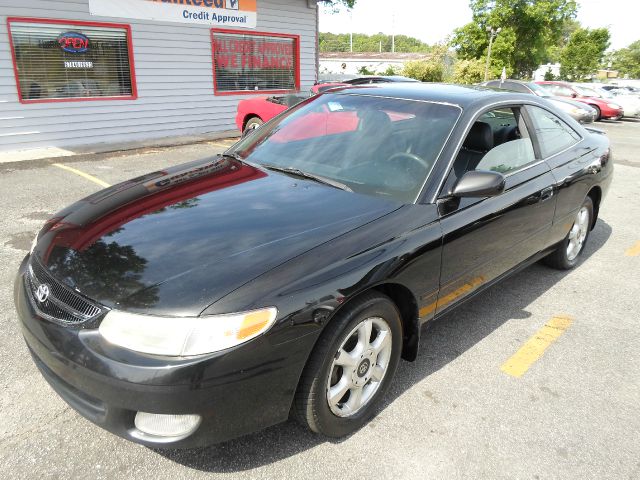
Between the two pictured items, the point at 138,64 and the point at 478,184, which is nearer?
the point at 478,184

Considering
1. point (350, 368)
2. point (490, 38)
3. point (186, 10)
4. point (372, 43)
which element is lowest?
point (350, 368)

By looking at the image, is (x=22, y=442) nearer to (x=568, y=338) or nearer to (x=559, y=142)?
(x=568, y=338)

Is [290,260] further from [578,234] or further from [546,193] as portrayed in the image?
[578,234]

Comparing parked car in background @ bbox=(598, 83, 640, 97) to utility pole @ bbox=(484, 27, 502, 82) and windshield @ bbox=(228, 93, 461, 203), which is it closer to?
utility pole @ bbox=(484, 27, 502, 82)

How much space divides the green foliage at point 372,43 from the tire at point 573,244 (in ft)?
349

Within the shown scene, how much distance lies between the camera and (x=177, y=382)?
1.83 metres

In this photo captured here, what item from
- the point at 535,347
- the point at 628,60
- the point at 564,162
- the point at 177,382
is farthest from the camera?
the point at 628,60

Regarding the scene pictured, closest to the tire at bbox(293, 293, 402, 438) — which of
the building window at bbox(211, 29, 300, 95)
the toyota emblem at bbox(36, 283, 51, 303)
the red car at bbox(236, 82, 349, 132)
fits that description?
the toyota emblem at bbox(36, 283, 51, 303)

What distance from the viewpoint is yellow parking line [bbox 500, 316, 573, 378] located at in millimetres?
3078

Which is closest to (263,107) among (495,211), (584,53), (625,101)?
(495,211)

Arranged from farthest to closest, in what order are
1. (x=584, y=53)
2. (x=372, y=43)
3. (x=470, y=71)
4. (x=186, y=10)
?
1. (x=372, y=43)
2. (x=584, y=53)
3. (x=470, y=71)
4. (x=186, y=10)

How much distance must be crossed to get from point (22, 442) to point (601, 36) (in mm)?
52098

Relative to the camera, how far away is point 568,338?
3.46 metres

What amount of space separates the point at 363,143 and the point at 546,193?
1.42 m
